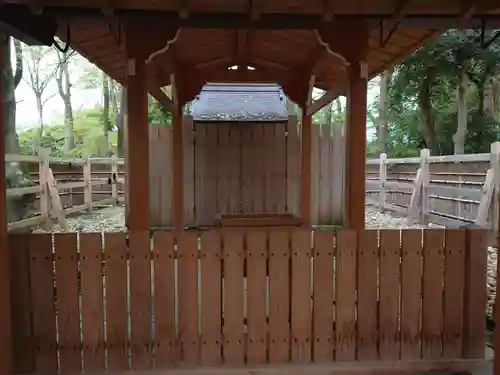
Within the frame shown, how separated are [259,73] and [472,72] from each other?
8718mm

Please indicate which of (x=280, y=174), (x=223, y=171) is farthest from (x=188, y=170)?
(x=280, y=174)

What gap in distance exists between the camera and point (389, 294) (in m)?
2.93

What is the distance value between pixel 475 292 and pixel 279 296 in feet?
4.25

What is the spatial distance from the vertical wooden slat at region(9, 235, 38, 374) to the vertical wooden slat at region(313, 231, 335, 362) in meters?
1.77

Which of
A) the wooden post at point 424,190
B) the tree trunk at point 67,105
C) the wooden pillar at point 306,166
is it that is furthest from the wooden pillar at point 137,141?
the tree trunk at point 67,105

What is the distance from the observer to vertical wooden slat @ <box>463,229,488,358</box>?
2934 millimetres

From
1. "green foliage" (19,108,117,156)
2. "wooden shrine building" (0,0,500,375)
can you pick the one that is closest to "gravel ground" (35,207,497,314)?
"wooden shrine building" (0,0,500,375)

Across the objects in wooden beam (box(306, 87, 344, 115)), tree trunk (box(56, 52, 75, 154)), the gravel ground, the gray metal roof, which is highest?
tree trunk (box(56, 52, 75, 154))

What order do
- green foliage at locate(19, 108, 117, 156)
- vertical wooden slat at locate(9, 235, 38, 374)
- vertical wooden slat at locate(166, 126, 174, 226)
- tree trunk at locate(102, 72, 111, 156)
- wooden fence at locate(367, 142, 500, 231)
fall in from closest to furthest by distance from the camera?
vertical wooden slat at locate(9, 235, 38, 374) < wooden fence at locate(367, 142, 500, 231) < vertical wooden slat at locate(166, 126, 174, 226) < tree trunk at locate(102, 72, 111, 156) < green foliage at locate(19, 108, 117, 156)

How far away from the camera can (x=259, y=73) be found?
761 cm

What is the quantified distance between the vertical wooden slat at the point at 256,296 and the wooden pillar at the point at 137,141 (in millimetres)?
1340

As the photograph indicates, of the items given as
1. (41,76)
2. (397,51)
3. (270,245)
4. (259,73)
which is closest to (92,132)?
(41,76)

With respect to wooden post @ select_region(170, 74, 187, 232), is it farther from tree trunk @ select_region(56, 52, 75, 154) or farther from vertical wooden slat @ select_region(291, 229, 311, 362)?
tree trunk @ select_region(56, 52, 75, 154)

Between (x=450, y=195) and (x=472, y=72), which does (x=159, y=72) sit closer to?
(x=450, y=195)
